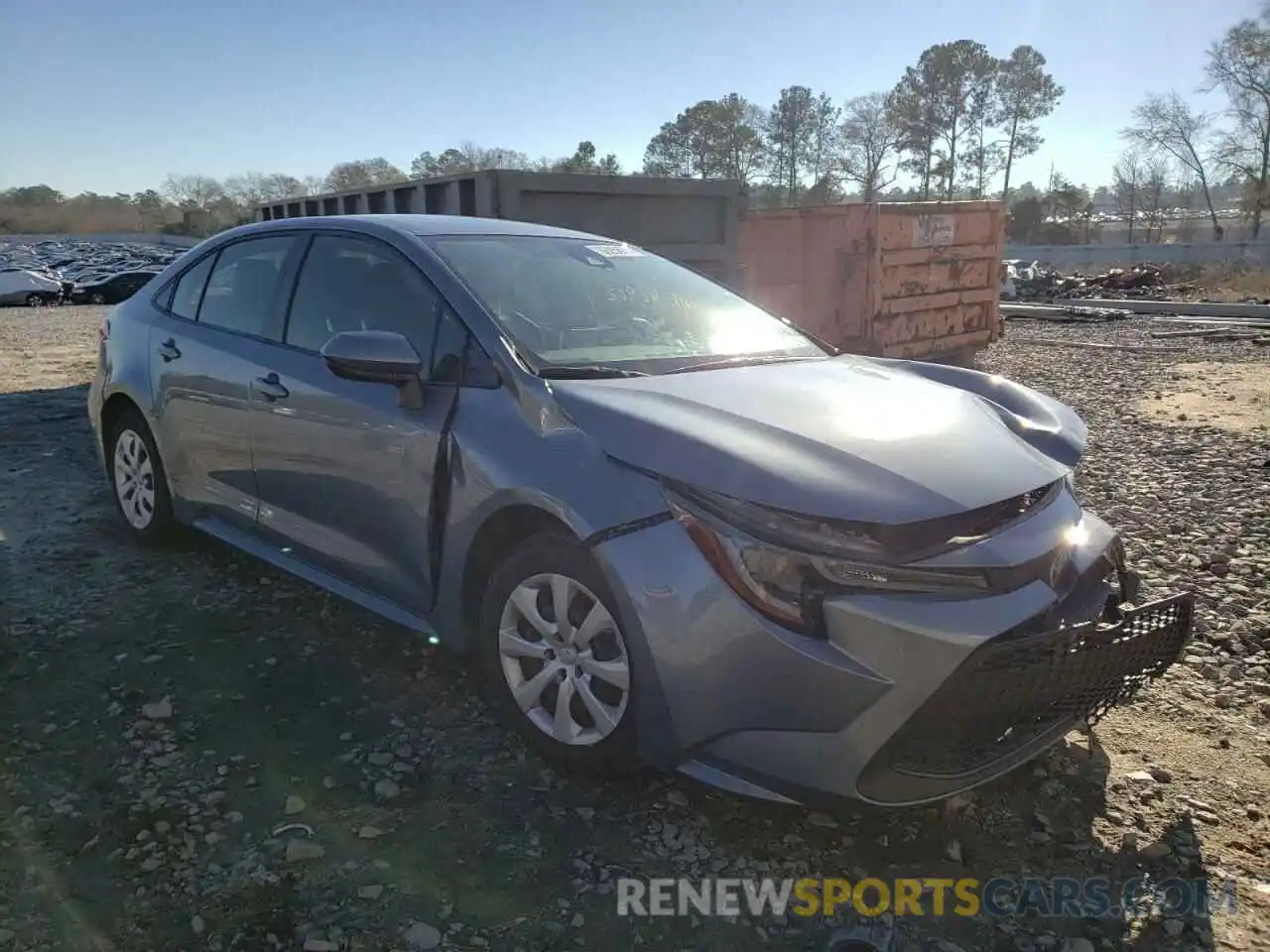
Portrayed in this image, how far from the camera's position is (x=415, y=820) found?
270 cm

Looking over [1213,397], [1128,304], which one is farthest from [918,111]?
[1213,397]

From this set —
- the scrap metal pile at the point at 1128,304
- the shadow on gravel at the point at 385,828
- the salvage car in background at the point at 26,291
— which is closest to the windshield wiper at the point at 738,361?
the shadow on gravel at the point at 385,828

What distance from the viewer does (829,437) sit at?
2613mm

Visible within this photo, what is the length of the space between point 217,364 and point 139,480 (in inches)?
44.0

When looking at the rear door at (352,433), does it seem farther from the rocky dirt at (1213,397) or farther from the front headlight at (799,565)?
the rocky dirt at (1213,397)

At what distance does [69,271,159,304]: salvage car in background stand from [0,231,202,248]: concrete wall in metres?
53.3

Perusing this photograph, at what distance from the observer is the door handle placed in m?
3.70

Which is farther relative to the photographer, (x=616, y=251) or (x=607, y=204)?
(x=607, y=204)

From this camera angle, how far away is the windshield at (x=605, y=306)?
3270mm

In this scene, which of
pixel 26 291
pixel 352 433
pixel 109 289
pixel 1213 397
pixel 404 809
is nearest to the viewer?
pixel 404 809

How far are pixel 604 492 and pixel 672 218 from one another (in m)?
6.02

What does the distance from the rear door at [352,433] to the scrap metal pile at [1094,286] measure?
27625 mm

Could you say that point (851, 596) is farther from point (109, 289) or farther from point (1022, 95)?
point (1022, 95)

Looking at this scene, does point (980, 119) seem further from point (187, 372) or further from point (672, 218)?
point (187, 372)
